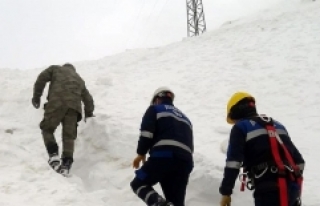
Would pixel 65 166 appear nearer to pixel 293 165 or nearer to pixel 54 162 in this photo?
pixel 54 162

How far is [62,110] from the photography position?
5.88 m

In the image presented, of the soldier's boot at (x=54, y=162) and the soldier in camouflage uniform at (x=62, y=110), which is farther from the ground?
the soldier in camouflage uniform at (x=62, y=110)

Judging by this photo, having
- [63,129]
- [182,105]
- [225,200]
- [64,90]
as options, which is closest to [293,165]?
[225,200]

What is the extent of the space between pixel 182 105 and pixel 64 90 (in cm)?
351

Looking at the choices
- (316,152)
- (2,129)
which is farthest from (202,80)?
(2,129)

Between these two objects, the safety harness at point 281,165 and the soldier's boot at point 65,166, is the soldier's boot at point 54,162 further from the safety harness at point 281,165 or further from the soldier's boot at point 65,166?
the safety harness at point 281,165

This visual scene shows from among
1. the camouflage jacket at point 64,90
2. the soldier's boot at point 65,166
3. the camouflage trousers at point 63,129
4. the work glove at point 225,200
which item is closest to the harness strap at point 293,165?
the work glove at point 225,200

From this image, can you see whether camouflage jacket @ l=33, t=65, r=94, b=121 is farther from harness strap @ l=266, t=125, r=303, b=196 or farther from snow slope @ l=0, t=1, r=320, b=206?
harness strap @ l=266, t=125, r=303, b=196

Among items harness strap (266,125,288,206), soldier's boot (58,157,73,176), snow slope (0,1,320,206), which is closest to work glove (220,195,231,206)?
harness strap (266,125,288,206)

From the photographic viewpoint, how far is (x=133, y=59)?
13.6m

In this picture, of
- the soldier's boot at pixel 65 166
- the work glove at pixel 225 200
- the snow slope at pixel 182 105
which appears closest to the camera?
the work glove at pixel 225 200

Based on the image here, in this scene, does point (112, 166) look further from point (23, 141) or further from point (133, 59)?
point (133, 59)

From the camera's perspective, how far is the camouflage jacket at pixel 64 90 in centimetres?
593

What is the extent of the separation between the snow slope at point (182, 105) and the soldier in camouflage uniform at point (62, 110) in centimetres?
25
